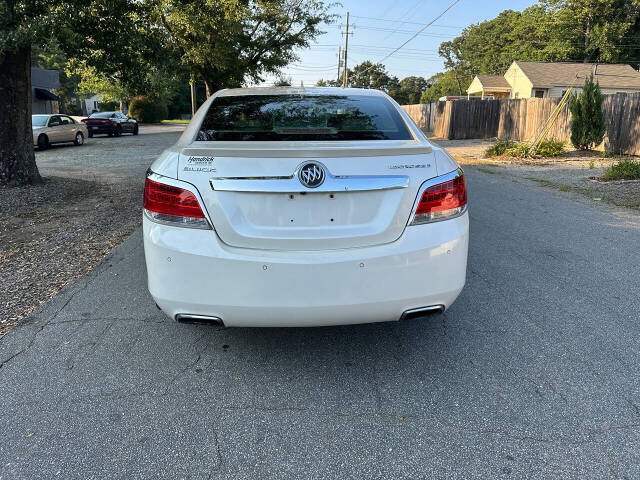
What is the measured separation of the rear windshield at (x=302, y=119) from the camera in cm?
313

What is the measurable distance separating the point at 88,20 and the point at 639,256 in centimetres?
949

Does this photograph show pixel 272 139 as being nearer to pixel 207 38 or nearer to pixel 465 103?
pixel 207 38

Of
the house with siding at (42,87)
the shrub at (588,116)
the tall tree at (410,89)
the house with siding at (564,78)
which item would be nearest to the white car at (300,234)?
the shrub at (588,116)

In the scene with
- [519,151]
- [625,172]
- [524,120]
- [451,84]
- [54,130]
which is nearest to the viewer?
[625,172]

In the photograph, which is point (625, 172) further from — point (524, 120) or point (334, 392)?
point (524, 120)

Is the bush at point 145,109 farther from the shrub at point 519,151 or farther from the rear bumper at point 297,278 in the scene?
the rear bumper at point 297,278

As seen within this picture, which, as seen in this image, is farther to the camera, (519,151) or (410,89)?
(410,89)

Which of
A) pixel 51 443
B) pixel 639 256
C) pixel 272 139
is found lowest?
pixel 51 443

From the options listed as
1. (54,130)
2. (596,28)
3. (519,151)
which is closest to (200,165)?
(519,151)

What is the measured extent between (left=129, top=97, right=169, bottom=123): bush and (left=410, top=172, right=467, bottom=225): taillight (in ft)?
162

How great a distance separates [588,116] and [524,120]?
714 centimetres

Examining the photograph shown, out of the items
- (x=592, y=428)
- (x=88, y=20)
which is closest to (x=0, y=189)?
(x=88, y=20)

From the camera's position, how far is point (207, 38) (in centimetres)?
2133

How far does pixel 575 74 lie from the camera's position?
1631 inches
